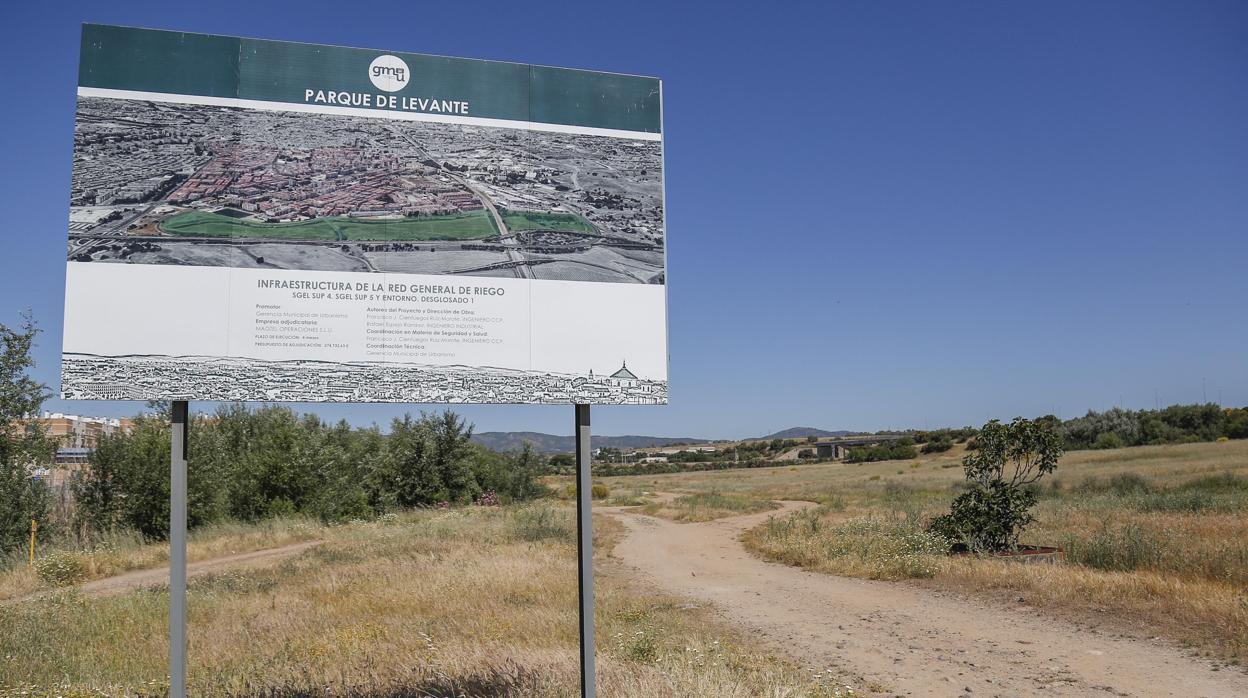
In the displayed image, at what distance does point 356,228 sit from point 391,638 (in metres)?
5.49

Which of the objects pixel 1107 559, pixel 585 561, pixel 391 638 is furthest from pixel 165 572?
pixel 1107 559

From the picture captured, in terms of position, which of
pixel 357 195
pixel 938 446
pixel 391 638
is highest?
pixel 357 195

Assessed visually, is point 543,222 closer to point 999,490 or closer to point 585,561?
point 585,561

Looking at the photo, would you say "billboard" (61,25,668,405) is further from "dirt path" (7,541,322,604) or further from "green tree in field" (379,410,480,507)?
"green tree in field" (379,410,480,507)

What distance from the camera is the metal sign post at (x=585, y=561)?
5000 mm

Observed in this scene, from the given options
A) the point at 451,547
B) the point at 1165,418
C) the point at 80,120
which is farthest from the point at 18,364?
the point at 1165,418

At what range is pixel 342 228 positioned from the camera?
→ 4707mm

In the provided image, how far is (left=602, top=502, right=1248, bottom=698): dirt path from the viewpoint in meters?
7.27

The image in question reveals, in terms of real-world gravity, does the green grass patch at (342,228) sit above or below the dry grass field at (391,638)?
above

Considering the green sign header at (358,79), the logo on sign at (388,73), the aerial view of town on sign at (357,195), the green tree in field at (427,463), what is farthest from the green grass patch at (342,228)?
the green tree in field at (427,463)

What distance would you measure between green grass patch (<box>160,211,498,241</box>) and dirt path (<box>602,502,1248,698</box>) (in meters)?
6.06

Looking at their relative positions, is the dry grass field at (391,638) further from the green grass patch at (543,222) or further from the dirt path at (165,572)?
the green grass patch at (543,222)

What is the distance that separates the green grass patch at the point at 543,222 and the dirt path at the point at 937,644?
18.3ft

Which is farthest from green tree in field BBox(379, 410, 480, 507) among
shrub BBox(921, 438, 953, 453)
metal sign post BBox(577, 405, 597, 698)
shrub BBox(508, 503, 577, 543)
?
shrub BBox(921, 438, 953, 453)
